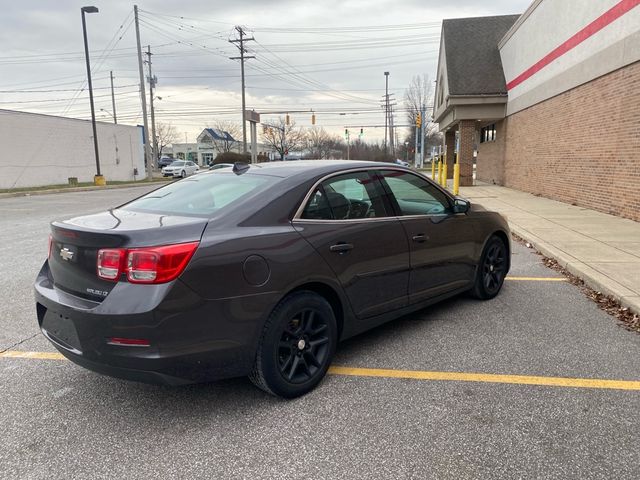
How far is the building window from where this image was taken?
24.0 m

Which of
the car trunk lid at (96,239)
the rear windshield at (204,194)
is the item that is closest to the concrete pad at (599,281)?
the rear windshield at (204,194)

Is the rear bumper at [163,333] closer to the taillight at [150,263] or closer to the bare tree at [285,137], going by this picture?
the taillight at [150,263]

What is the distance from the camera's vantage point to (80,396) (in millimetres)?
3242

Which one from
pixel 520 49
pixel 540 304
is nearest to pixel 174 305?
pixel 540 304

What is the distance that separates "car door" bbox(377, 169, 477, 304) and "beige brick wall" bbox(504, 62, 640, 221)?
708cm

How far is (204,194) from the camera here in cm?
366

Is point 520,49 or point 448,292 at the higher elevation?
point 520,49

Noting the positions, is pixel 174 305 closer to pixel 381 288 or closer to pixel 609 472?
pixel 381 288

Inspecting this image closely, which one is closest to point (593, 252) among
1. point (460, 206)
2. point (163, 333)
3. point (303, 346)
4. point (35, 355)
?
point (460, 206)

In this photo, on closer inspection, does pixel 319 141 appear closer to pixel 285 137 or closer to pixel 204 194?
pixel 285 137

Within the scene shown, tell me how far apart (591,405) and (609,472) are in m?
0.70

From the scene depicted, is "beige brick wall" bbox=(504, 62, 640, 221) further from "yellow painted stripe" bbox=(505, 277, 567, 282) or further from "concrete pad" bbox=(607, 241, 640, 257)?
"yellow painted stripe" bbox=(505, 277, 567, 282)

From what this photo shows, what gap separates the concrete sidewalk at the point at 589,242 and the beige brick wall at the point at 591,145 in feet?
1.70

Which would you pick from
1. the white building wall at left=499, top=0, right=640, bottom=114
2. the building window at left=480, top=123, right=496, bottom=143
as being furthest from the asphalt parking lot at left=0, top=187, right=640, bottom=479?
the building window at left=480, top=123, right=496, bottom=143
